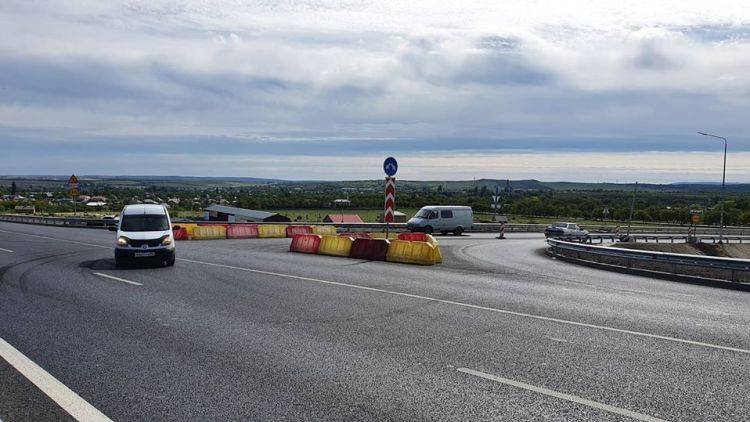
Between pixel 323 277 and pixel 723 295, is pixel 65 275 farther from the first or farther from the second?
pixel 723 295

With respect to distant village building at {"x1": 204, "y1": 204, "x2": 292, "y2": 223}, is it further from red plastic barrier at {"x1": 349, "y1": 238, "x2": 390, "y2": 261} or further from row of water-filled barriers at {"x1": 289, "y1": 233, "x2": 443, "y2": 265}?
red plastic barrier at {"x1": 349, "y1": 238, "x2": 390, "y2": 261}

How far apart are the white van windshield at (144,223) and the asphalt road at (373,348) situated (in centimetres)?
375

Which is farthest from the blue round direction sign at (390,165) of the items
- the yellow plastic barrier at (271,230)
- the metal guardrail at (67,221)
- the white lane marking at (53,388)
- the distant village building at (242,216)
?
the distant village building at (242,216)

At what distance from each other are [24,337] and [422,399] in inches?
245

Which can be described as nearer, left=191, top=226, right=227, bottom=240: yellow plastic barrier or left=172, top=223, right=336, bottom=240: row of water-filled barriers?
left=172, top=223, right=336, bottom=240: row of water-filled barriers

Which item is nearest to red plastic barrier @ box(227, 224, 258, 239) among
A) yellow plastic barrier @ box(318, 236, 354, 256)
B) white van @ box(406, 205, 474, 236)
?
yellow plastic barrier @ box(318, 236, 354, 256)

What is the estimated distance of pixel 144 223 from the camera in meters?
20.3

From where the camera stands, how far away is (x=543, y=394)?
668cm

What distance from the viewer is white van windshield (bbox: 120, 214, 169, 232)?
788 inches

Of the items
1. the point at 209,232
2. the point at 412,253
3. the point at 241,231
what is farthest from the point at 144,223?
the point at 241,231

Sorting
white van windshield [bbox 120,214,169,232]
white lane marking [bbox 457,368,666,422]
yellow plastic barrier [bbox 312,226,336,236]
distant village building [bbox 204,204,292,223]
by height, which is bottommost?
distant village building [bbox 204,204,292,223]

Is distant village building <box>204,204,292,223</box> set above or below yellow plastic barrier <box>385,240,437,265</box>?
below

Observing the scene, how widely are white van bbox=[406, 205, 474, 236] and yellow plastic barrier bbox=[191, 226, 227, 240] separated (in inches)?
589

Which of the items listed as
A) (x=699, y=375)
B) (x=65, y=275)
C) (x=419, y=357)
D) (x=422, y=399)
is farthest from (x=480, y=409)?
(x=65, y=275)
